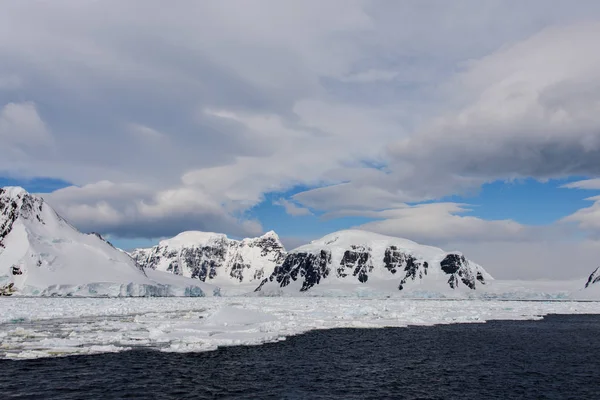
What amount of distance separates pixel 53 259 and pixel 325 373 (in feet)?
509

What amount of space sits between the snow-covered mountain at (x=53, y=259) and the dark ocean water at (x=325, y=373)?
130748 millimetres

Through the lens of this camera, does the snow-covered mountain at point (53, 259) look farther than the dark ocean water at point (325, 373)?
Yes

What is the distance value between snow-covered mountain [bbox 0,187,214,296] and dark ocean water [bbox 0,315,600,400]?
131m

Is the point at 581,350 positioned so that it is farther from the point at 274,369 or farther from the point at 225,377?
the point at 225,377

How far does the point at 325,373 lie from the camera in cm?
2738

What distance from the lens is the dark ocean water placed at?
2205 centimetres

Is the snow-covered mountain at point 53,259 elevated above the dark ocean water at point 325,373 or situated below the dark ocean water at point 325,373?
above

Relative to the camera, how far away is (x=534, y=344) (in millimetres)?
42219

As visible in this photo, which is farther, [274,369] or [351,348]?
[351,348]

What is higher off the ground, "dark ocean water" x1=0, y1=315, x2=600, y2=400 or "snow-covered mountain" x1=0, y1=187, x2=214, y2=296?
"snow-covered mountain" x1=0, y1=187, x2=214, y2=296

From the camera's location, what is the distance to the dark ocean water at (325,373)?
72.3ft

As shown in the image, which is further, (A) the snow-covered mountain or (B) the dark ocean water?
(A) the snow-covered mountain

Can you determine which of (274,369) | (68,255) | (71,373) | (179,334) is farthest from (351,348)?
(68,255)

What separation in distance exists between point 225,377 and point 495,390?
1421 cm
